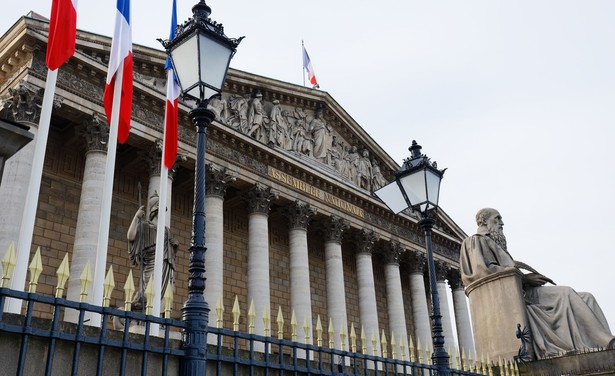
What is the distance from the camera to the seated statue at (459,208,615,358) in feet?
24.1

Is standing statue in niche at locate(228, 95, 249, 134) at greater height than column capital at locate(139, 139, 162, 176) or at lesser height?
greater

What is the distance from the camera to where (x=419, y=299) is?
26.5m

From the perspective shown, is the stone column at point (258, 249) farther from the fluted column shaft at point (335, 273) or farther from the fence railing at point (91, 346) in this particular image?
the fence railing at point (91, 346)

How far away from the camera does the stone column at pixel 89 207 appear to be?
46.2 feet

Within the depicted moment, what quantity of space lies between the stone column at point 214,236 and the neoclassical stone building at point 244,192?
1.7 inches

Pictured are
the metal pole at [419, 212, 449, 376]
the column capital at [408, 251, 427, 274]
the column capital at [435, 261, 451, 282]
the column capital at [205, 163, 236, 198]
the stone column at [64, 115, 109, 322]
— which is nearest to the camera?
the metal pole at [419, 212, 449, 376]

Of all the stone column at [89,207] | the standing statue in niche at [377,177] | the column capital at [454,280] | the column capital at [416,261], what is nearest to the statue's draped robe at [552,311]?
the stone column at [89,207]

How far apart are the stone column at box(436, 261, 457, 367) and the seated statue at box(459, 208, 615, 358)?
18.7m

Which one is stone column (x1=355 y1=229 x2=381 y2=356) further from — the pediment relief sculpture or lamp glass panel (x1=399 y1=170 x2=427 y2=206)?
lamp glass panel (x1=399 y1=170 x2=427 y2=206)

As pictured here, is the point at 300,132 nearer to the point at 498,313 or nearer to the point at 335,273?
the point at 335,273

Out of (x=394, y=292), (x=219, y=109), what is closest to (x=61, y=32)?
(x=219, y=109)

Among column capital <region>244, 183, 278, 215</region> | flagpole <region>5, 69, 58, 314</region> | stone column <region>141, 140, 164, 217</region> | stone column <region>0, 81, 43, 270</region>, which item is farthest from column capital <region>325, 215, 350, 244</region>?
flagpole <region>5, 69, 58, 314</region>

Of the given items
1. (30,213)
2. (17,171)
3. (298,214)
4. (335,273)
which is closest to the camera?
(30,213)

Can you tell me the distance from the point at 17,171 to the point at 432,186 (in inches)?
394
